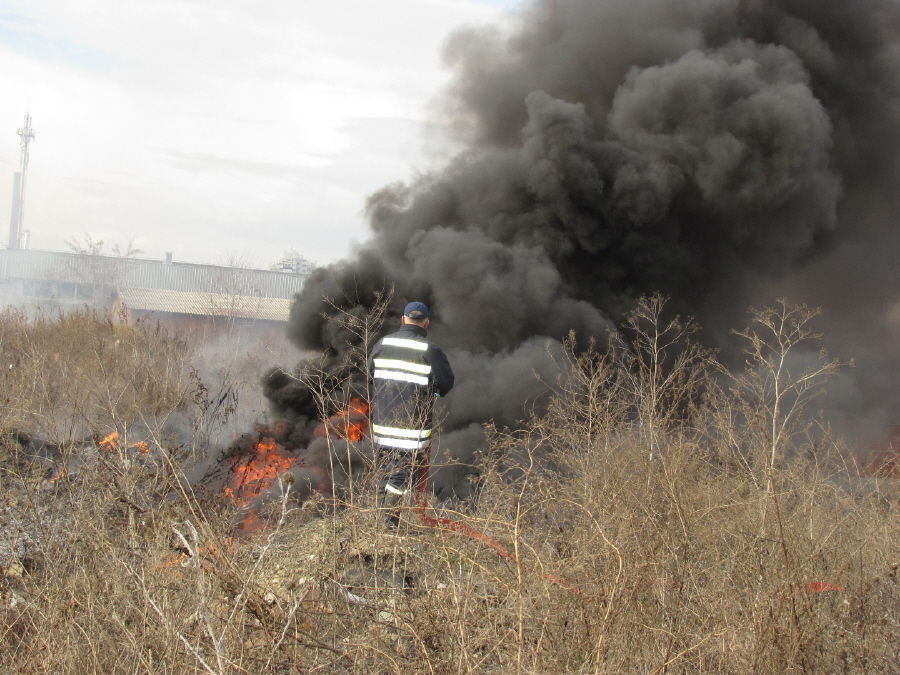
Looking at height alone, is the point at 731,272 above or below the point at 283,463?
above

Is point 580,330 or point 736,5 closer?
point 580,330

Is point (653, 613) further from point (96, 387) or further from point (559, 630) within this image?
point (96, 387)

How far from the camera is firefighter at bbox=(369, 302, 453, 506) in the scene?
5945mm

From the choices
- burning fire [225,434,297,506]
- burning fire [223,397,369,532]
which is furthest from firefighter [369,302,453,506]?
burning fire [225,434,297,506]

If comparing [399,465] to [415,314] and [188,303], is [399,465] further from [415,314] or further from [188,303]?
[188,303]

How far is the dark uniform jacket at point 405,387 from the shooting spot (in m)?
5.97

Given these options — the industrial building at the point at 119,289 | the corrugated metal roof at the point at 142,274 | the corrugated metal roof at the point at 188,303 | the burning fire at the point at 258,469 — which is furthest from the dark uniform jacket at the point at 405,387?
the corrugated metal roof at the point at 188,303

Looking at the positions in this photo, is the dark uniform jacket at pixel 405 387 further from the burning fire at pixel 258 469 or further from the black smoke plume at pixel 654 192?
the black smoke plume at pixel 654 192

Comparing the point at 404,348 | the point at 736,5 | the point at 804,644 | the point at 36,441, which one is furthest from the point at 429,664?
the point at 736,5

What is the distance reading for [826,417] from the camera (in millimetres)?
15031

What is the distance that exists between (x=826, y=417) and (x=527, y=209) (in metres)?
6.56

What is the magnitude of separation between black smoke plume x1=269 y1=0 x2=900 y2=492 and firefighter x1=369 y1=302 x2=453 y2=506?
5.01 m

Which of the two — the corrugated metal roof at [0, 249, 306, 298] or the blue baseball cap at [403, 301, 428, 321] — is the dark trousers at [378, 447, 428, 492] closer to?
the blue baseball cap at [403, 301, 428, 321]

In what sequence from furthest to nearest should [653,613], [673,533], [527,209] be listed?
1. [527,209]
2. [673,533]
3. [653,613]
